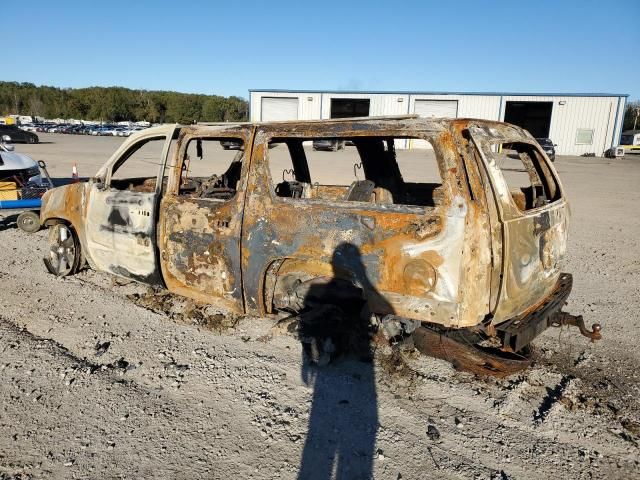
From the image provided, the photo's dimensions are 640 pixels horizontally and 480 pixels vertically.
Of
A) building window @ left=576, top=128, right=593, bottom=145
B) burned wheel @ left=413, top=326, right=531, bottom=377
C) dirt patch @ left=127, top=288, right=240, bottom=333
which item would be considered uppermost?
building window @ left=576, top=128, right=593, bottom=145

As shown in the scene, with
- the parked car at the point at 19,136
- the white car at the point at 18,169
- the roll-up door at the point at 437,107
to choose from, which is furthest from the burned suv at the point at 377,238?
the roll-up door at the point at 437,107

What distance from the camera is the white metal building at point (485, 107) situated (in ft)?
129

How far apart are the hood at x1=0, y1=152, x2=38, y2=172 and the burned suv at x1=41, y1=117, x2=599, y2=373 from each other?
17.5 feet

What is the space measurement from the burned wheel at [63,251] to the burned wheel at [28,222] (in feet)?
7.18

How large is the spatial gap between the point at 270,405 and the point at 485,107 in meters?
42.1

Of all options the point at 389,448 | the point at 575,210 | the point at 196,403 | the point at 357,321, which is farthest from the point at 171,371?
the point at 575,210

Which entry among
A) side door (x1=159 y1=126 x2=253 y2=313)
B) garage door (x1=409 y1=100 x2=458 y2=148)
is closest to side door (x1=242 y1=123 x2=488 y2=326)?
side door (x1=159 y1=126 x2=253 y2=313)

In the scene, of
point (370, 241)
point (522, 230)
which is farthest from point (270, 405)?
point (522, 230)

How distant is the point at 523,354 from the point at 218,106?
3759 inches

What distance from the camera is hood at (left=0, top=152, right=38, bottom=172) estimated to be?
9149 mm

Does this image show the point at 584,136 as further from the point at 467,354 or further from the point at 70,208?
the point at 70,208

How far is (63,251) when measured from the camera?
18.9ft

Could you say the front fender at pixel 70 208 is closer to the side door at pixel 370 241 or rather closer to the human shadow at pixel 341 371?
the side door at pixel 370 241

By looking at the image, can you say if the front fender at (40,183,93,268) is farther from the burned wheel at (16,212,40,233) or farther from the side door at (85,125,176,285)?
the burned wheel at (16,212,40,233)
